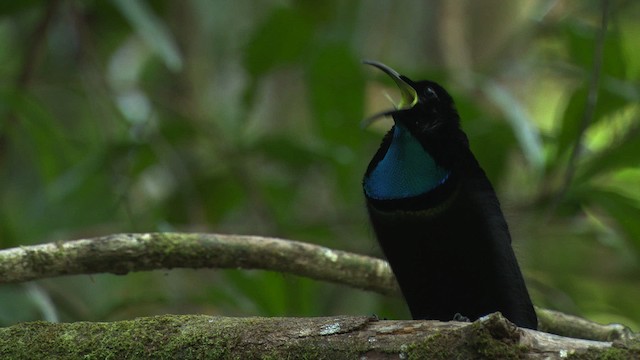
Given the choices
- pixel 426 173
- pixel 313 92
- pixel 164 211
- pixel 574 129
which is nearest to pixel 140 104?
pixel 164 211

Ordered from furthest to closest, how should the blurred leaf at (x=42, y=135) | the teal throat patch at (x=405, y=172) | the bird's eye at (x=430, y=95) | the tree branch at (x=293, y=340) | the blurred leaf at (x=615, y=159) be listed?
the blurred leaf at (x=42, y=135), the blurred leaf at (x=615, y=159), the bird's eye at (x=430, y=95), the teal throat patch at (x=405, y=172), the tree branch at (x=293, y=340)

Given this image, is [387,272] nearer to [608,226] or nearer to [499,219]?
[499,219]

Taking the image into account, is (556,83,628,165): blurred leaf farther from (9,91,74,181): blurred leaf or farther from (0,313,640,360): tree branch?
(9,91,74,181): blurred leaf

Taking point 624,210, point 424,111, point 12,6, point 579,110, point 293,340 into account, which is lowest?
point 293,340

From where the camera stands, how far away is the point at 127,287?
495cm

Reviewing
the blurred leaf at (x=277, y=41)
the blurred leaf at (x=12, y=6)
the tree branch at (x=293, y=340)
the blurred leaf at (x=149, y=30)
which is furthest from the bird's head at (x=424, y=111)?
the blurred leaf at (x=12, y=6)

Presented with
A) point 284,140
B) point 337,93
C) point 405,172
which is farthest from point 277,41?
point 405,172

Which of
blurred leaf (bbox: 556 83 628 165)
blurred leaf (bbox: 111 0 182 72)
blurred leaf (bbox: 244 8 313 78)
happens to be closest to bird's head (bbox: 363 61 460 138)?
blurred leaf (bbox: 556 83 628 165)

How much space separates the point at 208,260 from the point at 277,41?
2.04m

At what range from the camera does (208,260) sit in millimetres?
2469

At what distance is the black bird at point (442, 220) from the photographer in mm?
2578

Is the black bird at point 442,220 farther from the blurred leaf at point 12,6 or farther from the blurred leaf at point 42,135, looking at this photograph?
the blurred leaf at point 12,6

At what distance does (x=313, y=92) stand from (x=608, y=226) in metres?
1.39

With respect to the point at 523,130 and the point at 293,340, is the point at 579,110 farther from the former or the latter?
the point at 293,340
